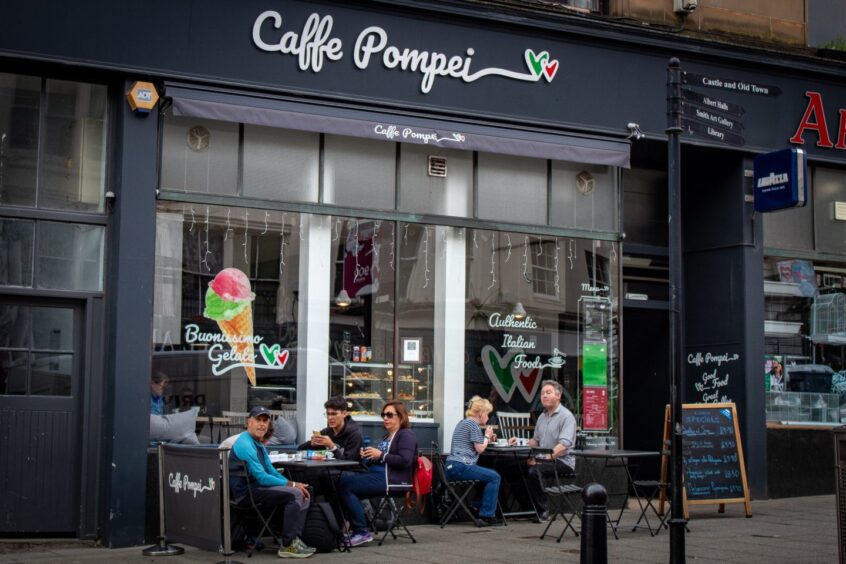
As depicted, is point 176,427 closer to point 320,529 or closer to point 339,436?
point 339,436

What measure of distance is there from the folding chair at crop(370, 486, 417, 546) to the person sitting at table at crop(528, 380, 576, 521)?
5.40 ft

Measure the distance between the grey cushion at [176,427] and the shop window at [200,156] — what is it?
7.68 ft

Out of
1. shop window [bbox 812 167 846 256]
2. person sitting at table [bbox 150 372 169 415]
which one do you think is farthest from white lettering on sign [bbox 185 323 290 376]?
shop window [bbox 812 167 846 256]

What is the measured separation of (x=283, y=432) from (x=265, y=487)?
218cm

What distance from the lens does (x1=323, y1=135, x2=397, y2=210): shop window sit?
13.0m

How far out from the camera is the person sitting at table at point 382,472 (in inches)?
441

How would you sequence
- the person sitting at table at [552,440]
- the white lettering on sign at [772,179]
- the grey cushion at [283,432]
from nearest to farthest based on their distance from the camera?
1. the grey cushion at [283,432]
2. the person sitting at table at [552,440]
3. the white lettering on sign at [772,179]

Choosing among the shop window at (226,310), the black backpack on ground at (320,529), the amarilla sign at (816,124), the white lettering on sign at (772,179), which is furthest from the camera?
the amarilla sign at (816,124)

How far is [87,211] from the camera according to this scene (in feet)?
38.5

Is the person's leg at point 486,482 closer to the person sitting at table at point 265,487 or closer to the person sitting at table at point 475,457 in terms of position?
the person sitting at table at point 475,457

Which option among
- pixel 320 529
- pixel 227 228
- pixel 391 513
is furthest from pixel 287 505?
pixel 227 228

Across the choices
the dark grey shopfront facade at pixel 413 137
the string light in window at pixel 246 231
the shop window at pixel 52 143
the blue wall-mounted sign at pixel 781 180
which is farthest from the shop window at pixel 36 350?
the blue wall-mounted sign at pixel 781 180

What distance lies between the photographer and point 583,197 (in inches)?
571

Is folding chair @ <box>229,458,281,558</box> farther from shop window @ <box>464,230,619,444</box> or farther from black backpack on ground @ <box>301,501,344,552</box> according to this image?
shop window @ <box>464,230,619,444</box>
